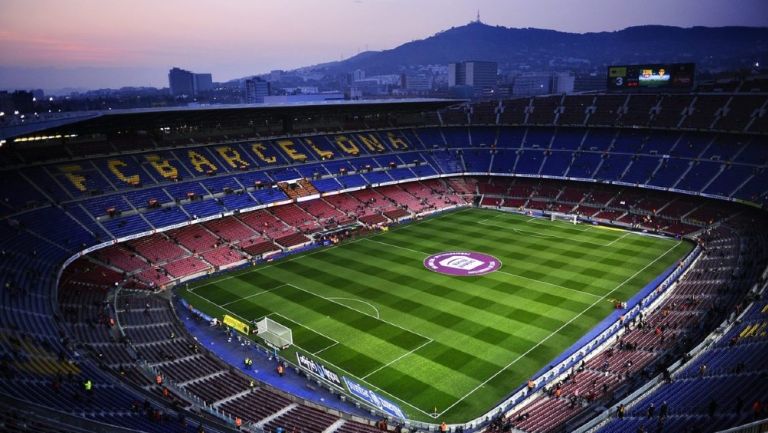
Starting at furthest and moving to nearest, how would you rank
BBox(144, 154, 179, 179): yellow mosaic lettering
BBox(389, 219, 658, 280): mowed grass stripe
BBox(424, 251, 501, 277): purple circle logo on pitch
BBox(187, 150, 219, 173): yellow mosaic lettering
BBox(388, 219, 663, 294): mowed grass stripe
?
BBox(187, 150, 219, 173): yellow mosaic lettering → BBox(144, 154, 179, 179): yellow mosaic lettering → BBox(389, 219, 658, 280): mowed grass stripe → BBox(424, 251, 501, 277): purple circle logo on pitch → BBox(388, 219, 663, 294): mowed grass stripe

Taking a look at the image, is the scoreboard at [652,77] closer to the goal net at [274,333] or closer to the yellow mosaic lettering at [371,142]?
the yellow mosaic lettering at [371,142]

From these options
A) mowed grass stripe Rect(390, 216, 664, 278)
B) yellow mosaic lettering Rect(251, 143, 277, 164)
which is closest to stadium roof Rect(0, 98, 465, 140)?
yellow mosaic lettering Rect(251, 143, 277, 164)

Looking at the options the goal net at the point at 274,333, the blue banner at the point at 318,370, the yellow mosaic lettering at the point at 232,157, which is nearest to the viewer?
the blue banner at the point at 318,370

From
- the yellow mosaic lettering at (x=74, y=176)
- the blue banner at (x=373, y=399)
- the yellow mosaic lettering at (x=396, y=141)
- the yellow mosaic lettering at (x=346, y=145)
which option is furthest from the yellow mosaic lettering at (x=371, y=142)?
the blue banner at (x=373, y=399)

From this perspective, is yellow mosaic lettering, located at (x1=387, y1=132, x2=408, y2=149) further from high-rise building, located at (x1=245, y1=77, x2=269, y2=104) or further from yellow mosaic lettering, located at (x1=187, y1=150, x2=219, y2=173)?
high-rise building, located at (x1=245, y1=77, x2=269, y2=104)

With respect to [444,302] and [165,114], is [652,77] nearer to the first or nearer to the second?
→ [444,302]

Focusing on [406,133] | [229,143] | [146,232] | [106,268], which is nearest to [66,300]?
[106,268]
